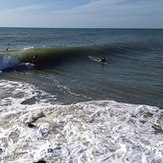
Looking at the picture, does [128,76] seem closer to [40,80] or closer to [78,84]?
[78,84]

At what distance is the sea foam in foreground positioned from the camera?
9.12 metres

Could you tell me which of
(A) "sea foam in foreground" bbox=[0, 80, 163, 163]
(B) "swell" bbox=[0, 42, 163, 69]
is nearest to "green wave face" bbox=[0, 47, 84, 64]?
(B) "swell" bbox=[0, 42, 163, 69]

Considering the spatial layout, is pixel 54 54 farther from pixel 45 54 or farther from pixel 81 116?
pixel 81 116

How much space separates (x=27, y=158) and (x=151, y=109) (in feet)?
23.5

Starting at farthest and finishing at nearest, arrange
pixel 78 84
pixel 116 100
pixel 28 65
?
pixel 28 65 → pixel 78 84 → pixel 116 100

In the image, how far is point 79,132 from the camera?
1081cm

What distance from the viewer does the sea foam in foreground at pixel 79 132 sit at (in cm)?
912

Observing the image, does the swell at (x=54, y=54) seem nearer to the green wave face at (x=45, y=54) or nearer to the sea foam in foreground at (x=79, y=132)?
the green wave face at (x=45, y=54)

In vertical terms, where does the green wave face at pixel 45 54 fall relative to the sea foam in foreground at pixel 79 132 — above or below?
below

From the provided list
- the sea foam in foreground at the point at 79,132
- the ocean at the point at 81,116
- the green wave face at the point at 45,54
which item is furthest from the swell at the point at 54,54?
the sea foam in foreground at the point at 79,132

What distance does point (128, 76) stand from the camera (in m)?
22.1

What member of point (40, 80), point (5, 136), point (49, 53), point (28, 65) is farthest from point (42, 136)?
point (49, 53)

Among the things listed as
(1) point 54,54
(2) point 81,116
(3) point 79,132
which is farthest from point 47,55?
(3) point 79,132

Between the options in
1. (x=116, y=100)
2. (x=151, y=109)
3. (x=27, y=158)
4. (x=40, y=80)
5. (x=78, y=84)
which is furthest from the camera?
(x=40, y=80)
